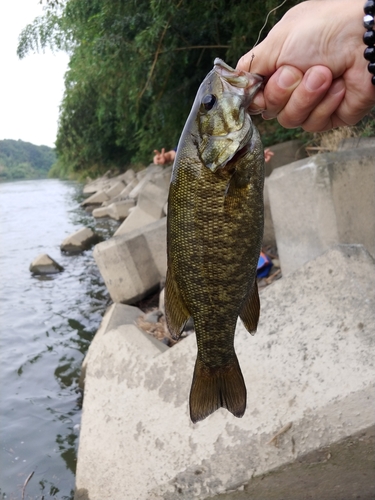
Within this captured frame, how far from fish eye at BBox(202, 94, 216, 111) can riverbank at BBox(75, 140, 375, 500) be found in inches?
68.5

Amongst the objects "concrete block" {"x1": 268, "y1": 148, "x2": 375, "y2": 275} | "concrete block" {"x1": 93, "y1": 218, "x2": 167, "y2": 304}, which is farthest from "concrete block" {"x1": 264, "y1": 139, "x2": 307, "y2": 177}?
"concrete block" {"x1": 268, "y1": 148, "x2": 375, "y2": 275}

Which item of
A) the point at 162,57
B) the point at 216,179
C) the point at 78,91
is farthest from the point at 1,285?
the point at 78,91

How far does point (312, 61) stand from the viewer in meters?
2.15

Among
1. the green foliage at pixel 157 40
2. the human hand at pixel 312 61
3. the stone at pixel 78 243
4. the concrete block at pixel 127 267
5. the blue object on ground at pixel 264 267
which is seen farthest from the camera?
the stone at pixel 78 243

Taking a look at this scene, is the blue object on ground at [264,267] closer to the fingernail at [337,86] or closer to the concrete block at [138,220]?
the fingernail at [337,86]

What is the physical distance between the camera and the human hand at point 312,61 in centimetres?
209

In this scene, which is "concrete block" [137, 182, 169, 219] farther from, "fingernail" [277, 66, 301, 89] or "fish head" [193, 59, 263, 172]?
"fish head" [193, 59, 263, 172]

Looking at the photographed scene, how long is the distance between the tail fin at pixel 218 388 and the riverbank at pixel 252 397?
79 cm

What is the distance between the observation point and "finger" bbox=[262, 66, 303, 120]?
2.11m

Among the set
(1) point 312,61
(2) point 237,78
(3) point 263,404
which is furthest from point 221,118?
(3) point 263,404

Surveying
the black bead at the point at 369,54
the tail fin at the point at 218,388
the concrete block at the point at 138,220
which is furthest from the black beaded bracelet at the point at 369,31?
the concrete block at the point at 138,220

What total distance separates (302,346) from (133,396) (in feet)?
4.63

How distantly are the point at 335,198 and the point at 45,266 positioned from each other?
884 cm

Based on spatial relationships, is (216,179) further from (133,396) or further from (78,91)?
(78,91)
